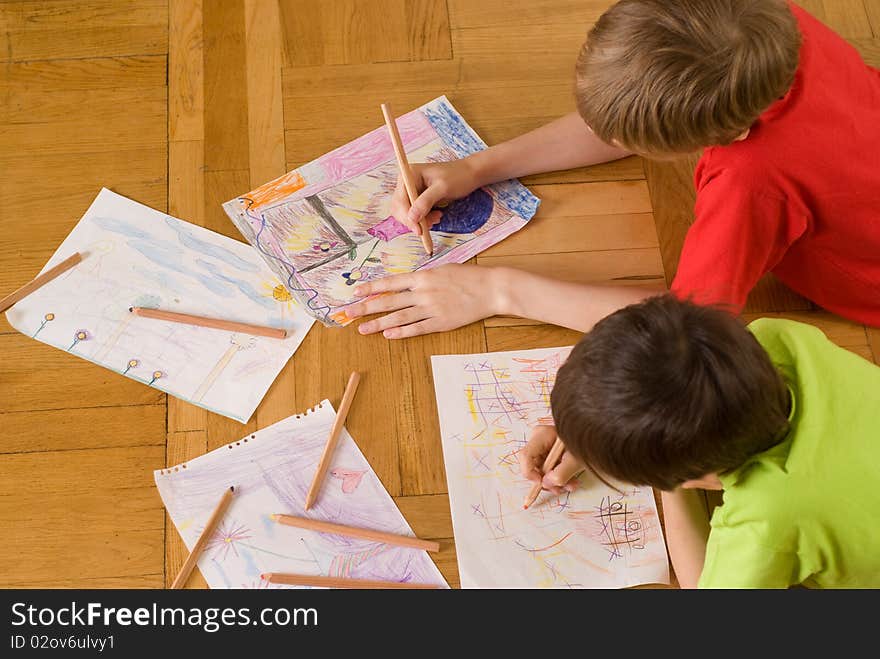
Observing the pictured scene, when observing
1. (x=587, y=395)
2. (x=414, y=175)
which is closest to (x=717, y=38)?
(x=587, y=395)

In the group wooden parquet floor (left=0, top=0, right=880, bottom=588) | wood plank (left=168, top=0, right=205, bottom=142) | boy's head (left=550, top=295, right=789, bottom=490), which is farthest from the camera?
wood plank (left=168, top=0, right=205, bottom=142)

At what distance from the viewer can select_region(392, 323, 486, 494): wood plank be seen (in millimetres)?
1005

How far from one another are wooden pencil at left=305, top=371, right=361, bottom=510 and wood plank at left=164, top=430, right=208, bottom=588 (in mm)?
133

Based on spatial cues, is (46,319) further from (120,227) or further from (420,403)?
(420,403)

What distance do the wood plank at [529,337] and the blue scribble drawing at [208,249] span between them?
0.30 m

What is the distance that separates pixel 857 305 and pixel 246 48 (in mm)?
872

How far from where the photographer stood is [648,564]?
0.96m

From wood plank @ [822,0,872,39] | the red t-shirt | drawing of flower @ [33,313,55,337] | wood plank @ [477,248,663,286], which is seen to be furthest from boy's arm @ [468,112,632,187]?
drawing of flower @ [33,313,55,337]

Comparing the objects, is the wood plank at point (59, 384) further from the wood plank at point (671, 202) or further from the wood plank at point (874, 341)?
the wood plank at point (874, 341)

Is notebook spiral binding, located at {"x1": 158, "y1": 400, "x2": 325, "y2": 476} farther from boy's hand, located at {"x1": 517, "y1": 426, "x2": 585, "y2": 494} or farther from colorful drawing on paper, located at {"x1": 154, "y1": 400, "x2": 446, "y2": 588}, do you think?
boy's hand, located at {"x1": 517, "y1": 426, "x2": 585, "y2": 494}

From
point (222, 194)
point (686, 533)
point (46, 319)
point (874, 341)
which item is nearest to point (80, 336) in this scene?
point (46, 319)

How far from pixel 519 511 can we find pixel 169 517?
0.38 metres

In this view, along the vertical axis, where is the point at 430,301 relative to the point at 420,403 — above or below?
above

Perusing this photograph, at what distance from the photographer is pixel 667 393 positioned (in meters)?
0.68
